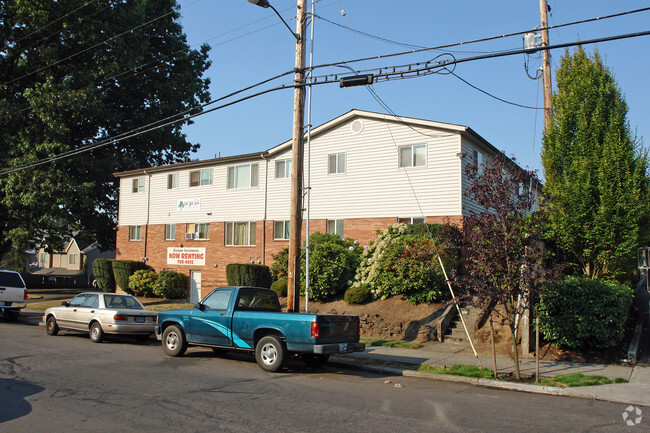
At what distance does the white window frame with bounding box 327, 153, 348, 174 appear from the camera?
78.8 feet

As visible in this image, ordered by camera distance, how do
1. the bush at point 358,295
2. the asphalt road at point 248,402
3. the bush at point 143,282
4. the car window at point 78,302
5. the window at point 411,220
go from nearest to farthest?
the asphalt road at point 248,402 → the car window at point 78,302 → the bush at point 358,295 → the window at point 411,220 → the bush at point 143,282

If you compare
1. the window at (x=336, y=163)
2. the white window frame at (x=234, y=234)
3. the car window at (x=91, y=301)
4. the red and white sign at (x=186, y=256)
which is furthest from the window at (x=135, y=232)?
the car window at (x=91, y=301)

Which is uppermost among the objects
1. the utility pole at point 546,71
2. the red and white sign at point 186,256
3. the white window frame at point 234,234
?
the utility pole at point 546,71

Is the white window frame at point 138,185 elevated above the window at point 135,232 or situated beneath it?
elevated above

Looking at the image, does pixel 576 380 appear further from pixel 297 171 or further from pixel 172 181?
pixel 172 181

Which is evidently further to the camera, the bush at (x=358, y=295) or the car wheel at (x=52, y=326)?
the bush at (x=358, y=295)

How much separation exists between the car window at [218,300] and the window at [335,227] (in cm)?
1213

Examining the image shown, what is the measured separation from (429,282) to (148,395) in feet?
35.8

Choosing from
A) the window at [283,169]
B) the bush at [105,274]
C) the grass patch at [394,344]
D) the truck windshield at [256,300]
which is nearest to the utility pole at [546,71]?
the grass patch at [394,344]

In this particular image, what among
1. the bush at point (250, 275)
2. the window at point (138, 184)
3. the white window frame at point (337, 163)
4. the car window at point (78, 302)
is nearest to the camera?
the car window at point (78, 302)

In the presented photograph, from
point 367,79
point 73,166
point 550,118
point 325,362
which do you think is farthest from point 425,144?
point 73,166

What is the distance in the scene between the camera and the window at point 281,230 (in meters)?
25.5

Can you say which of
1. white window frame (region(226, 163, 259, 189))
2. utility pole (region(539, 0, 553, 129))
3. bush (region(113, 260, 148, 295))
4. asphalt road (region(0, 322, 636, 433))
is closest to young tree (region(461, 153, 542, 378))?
asphalt road (region(0, 322, 636, 433))

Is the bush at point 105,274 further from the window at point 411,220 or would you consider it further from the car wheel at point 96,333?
the window at point 411,220
